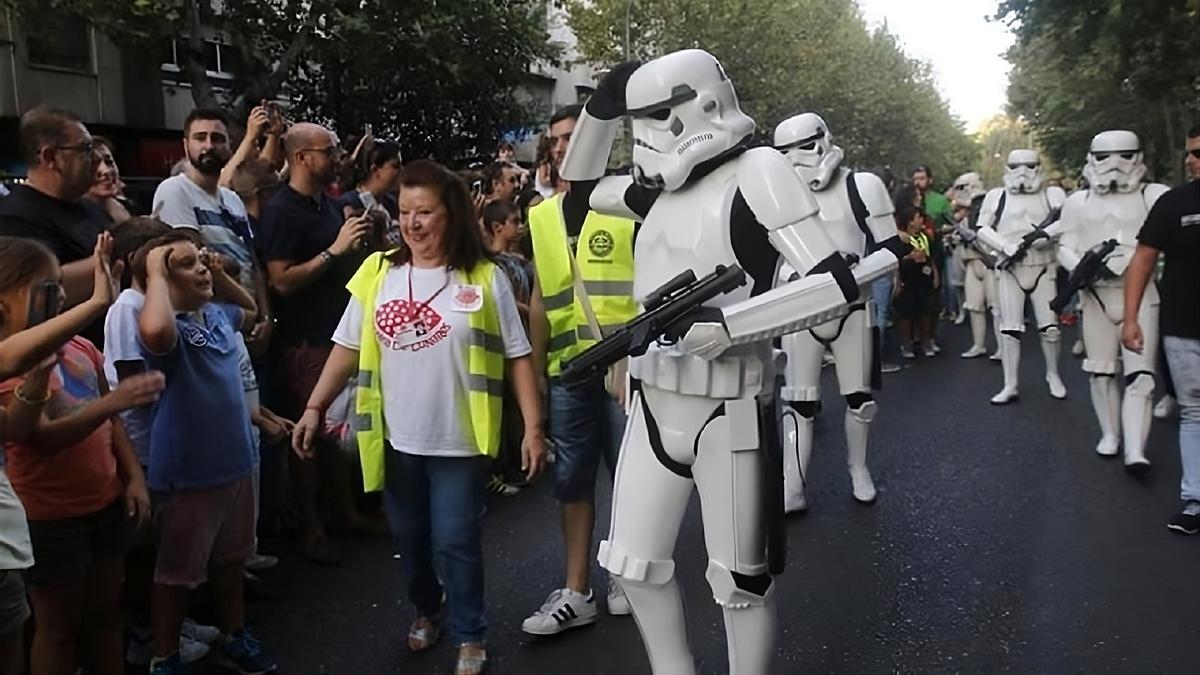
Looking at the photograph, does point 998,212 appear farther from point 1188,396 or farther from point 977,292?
point 1188,396

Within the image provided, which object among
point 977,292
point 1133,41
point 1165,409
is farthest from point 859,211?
point 1133,41

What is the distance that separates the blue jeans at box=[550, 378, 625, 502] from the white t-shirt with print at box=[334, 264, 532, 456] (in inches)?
21.8

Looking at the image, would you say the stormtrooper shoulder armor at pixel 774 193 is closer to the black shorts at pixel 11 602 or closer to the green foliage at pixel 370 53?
the black shorts at pixel 11 602

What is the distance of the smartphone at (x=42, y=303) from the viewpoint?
8.71ft

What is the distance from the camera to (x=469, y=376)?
341 centimetres

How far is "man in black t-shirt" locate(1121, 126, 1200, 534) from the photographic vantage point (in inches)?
189

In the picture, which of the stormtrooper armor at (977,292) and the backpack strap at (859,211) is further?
the stormtrooper armor at (977,292)

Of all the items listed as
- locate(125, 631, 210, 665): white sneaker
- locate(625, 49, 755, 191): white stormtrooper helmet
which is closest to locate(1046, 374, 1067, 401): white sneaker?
locate(625, 49, 755, 191): white stormtrooper helmet

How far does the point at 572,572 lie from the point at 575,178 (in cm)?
161

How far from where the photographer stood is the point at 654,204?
3.07 meters

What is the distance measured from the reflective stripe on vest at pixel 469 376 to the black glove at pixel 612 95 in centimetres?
69

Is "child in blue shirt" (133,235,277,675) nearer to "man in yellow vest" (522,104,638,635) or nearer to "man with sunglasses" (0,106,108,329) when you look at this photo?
"man with sunglasses" (0,106,108,329)

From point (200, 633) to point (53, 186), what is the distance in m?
1.69

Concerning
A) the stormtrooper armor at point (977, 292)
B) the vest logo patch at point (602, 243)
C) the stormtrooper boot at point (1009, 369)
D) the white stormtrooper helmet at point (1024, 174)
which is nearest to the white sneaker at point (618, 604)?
the vest logo patch at point (602, 243)
